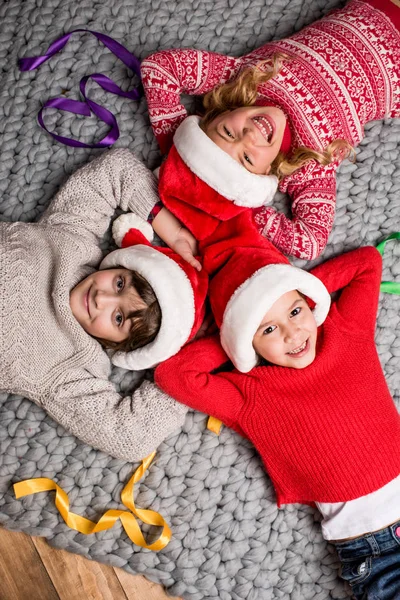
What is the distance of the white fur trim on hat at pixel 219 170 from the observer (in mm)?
1121

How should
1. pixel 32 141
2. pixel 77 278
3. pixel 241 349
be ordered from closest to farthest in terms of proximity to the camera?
pixel 241 349 < pixel 77 278 < pixel 32 141

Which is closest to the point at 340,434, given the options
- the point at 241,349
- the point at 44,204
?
the point at 241,349

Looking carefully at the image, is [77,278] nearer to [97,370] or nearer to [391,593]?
[97,370]

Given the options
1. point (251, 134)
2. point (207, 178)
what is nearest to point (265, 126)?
point (251, 134)

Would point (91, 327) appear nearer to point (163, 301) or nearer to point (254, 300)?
point (163, 301)

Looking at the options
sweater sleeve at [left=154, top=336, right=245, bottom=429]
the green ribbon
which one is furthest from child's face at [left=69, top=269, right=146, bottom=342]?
the green ribbon

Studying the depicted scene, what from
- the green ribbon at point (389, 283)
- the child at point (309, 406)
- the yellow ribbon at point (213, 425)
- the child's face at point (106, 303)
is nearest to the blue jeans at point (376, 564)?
the child at point (309, 406)

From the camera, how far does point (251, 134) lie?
114cm

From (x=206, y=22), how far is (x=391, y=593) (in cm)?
115

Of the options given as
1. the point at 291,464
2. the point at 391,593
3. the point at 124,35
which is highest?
the point at 124,35

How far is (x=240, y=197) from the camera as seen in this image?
3.74 ft

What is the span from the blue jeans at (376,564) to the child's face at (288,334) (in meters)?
0.32

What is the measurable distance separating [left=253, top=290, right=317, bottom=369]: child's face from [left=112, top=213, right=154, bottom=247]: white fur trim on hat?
0.31 m

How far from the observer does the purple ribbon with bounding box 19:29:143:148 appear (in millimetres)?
1271
